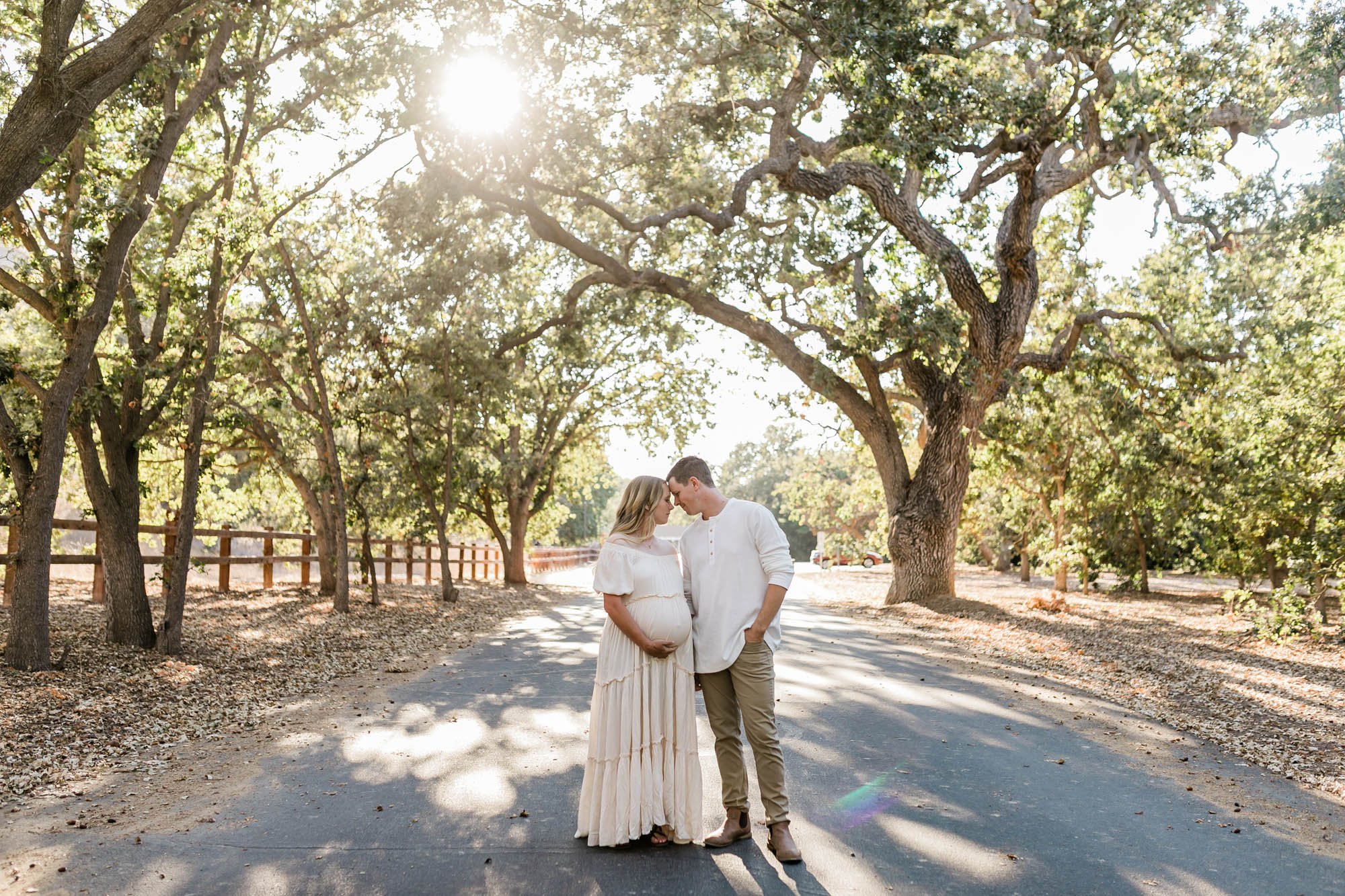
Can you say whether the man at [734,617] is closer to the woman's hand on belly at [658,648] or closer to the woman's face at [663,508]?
the woman's face at [663,508]

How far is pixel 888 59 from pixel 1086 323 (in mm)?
10883

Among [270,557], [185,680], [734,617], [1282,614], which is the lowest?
[185,680]

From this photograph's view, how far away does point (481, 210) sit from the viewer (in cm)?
1822

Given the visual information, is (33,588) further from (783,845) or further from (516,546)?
(516,546)

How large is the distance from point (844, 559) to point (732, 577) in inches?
2508

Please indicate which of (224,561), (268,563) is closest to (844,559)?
(268,563)

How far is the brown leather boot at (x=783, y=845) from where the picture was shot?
4.77 meters

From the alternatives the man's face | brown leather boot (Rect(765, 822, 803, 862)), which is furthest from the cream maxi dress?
brown leather boot (Rect(765, 822, 803, 862))

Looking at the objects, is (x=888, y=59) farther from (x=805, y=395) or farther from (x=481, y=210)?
(x=805, y=395)

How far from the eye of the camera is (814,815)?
5555mm

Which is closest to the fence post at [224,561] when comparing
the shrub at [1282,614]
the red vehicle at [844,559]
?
the shrub at [1282,614]

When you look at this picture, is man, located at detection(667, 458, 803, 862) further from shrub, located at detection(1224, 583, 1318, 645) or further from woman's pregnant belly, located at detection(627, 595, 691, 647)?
shrub, located at detection(1224, 583, 1318, 645)

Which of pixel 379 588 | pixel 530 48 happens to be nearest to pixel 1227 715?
pixel 530 48

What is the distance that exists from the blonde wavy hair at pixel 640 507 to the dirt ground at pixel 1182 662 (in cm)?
441
